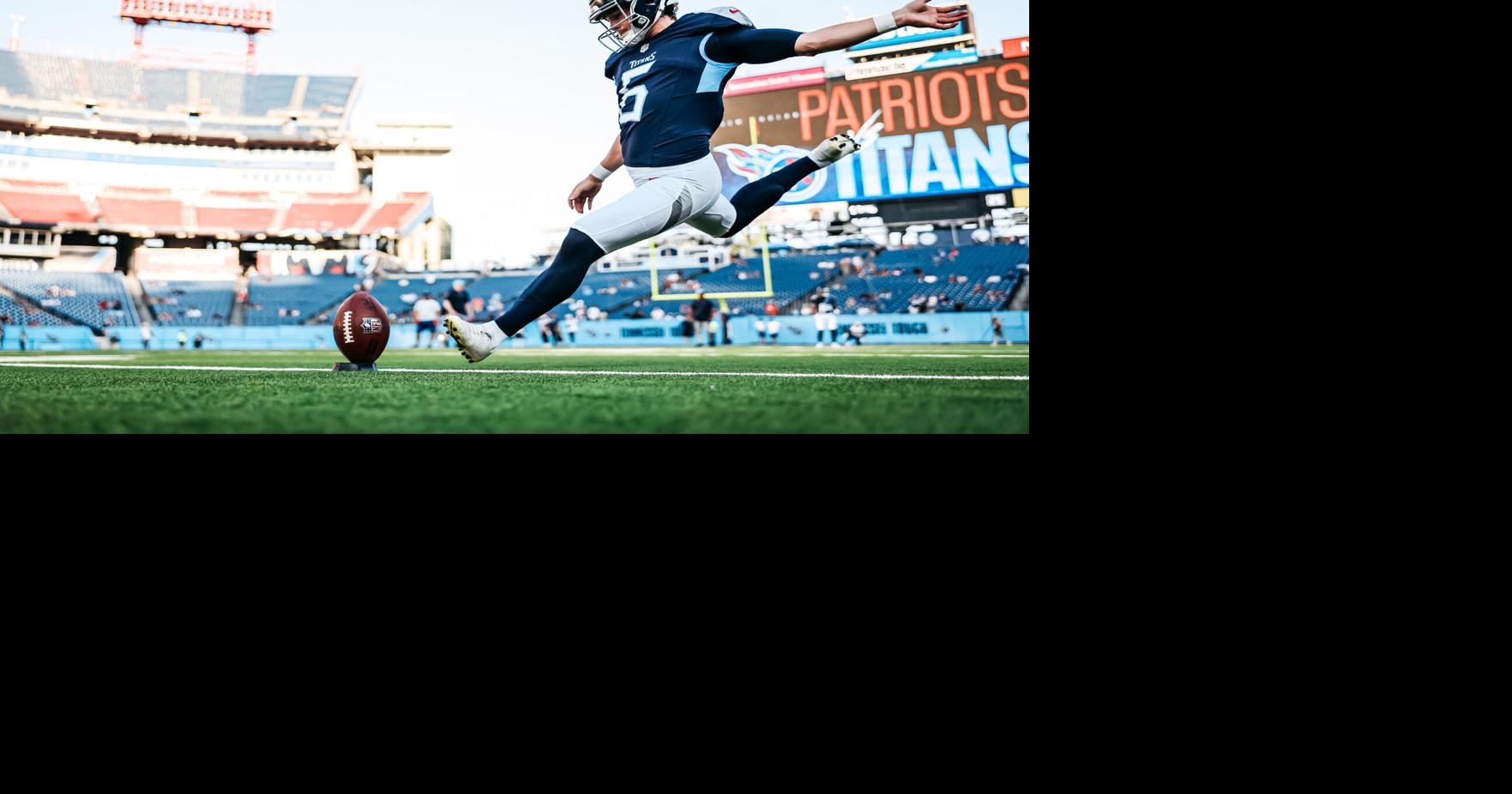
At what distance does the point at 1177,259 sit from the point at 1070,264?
0.21 metres

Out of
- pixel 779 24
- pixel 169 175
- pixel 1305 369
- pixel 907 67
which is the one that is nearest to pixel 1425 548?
pixel 1305 369

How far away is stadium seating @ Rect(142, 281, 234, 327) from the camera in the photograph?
13375mm

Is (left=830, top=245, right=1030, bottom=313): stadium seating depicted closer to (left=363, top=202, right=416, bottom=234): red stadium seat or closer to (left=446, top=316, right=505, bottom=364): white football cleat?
(left=363, top=202, right=416, bottom=234): red stadium seat

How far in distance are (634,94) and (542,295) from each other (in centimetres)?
67

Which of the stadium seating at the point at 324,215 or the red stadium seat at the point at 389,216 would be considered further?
the stadium seating at the point at 324,215

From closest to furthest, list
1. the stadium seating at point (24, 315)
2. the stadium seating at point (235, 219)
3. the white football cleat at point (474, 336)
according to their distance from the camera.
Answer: the white football cleat at point (474, 336)
the stadium seating at point (24, 315)
the stadium seating at point (235, 219)

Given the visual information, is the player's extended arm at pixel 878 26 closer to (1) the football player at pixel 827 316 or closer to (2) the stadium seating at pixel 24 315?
(1) the football player at pixel 827 316

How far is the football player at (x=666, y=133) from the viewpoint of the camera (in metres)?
2.08

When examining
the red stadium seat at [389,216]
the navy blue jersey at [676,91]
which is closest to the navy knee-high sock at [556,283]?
the navy blue jersey at [676,91]

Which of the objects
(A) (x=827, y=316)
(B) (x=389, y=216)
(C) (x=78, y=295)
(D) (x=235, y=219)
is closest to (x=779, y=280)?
(A) (x=827, y=316)

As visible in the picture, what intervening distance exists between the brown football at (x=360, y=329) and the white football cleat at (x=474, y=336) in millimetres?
919

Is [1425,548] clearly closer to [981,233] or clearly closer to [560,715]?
[560,715]

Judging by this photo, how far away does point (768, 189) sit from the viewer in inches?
94.7

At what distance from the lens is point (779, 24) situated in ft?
7.27
